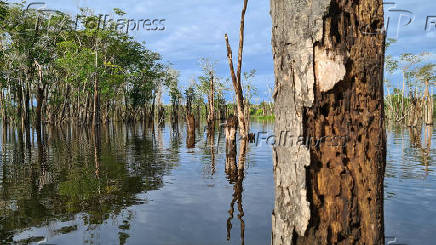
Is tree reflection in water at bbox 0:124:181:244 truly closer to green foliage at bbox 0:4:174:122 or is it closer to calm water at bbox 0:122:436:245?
calm water at bbox 0:122:436:245

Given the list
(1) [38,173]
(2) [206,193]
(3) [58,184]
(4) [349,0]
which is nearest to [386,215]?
(2) [206,193]

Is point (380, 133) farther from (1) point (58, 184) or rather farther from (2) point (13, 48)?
(2) point (13, 48)

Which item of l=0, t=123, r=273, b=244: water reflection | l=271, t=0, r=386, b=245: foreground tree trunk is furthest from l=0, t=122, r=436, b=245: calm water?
l=271, t=0, r=386, b=245: foreground tree trunk

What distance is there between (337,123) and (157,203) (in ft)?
14.9

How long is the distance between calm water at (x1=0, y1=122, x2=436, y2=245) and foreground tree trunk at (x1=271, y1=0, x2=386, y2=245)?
2.14m

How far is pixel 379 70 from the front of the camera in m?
2.44

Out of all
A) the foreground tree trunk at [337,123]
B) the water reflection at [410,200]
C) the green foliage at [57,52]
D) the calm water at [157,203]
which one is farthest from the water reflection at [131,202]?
the green foliage at [57,52]

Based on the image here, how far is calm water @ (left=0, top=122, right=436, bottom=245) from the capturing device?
180 inches

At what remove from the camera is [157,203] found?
6.15 meters

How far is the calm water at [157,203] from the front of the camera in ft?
15.0

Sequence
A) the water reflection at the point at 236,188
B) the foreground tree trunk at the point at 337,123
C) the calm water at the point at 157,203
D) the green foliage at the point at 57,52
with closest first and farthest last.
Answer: the foreground tree trunk at the point at 337,123
the calm water at the point at 157,203
the water reflection at the point at 236,188
the green foliage at the point at 57,52

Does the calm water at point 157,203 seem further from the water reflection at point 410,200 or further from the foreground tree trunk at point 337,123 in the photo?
the foreground tree trunk at point 337,123

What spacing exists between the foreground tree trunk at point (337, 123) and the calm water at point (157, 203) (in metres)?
2.14

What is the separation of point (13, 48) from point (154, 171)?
2287 centimetres
